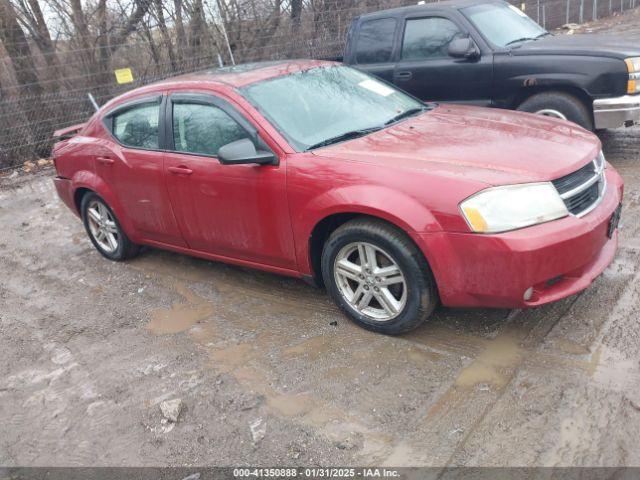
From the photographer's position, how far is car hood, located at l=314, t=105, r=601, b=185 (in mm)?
3221

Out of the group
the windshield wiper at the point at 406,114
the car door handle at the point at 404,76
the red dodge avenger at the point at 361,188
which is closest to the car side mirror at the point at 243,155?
the red dodge avenger at the point at 361,188

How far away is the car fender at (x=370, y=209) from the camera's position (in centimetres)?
321

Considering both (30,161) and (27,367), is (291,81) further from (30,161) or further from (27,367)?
(30,161)

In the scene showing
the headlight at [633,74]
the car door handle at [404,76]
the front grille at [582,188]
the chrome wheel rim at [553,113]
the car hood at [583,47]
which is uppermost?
the car hood at [583,47]

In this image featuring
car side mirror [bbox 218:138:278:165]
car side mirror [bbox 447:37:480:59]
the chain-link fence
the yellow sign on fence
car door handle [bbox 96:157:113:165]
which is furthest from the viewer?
the yellow sign on fence

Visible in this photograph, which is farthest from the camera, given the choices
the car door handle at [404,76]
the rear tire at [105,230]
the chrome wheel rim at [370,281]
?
the car door handle at [404,76]

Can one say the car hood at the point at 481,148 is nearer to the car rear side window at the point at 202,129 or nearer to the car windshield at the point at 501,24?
the car rear side window at the point at 202,129

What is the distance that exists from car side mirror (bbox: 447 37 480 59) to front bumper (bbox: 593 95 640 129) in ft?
4.62

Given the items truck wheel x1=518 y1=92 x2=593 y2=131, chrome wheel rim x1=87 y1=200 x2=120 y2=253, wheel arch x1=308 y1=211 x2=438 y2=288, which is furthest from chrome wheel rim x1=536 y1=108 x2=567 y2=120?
chrome wheel rim x1=87 y1=200 x2=120 y2=253

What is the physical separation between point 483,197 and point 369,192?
25.7 inches

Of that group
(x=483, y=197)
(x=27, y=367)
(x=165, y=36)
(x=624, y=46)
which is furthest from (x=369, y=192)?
(x=165, y=36)

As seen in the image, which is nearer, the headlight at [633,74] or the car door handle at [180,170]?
the car door handle at [180,170]

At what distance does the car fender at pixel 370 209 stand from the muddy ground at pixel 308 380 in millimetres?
745

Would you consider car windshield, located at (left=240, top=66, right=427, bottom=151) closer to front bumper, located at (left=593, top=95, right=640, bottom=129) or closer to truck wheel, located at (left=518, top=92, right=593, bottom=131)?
truck wheel, located at (left=518, top=92, right=593, bottom=131)
